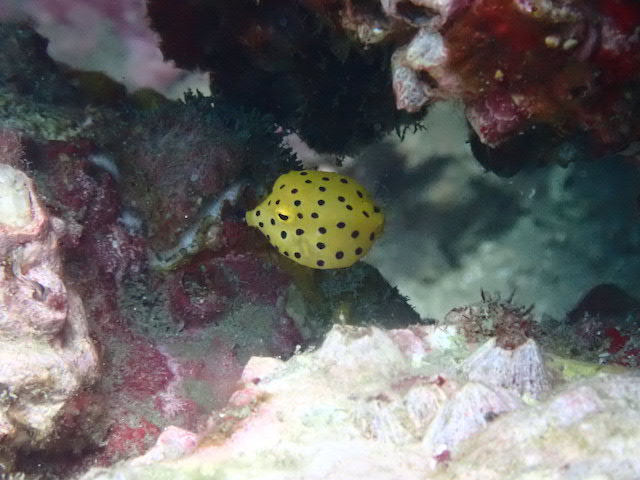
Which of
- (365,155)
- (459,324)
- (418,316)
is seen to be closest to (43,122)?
(365,155)

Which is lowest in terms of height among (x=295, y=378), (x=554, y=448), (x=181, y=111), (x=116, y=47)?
(x=554, y=448)

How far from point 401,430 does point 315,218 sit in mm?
2117

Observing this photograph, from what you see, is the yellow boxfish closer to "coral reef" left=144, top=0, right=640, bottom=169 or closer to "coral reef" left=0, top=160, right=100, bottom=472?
"coral reef" left=144, top=0, right=640, bottom=169

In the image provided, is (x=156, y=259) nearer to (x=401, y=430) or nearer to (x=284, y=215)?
(x=284, y=215)

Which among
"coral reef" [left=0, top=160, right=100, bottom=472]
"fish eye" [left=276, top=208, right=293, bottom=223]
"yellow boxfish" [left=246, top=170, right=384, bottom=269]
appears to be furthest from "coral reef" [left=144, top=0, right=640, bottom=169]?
"coral reef" [left=0, top=160, right=100, bottom=472]

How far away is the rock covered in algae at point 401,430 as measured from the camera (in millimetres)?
1643

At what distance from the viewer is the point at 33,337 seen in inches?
101

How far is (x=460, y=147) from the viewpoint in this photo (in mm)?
5117

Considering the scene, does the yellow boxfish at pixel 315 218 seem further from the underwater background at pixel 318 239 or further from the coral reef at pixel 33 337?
the coral reef at pixel 33 337

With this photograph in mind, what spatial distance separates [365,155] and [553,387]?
11.1 feet

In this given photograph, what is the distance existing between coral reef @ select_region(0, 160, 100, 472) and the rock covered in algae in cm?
92

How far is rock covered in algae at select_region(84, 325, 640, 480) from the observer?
1643 millimetres

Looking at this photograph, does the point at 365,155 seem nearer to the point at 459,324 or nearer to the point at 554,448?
the point at 459,324

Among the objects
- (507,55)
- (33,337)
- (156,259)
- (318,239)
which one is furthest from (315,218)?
(33,337)
